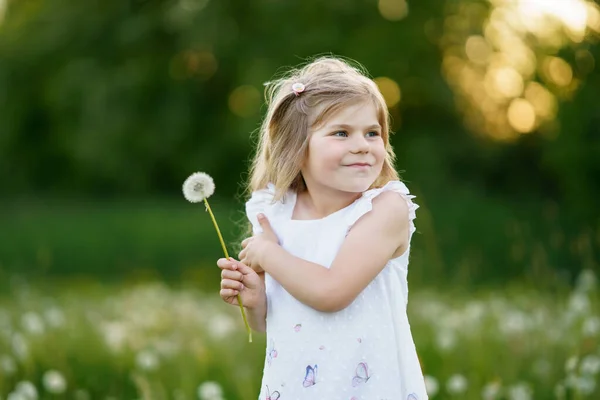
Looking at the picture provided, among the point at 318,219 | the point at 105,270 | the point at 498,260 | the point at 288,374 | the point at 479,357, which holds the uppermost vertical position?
the point at 318,219

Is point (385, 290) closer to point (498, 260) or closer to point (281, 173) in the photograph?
point (281, 173)

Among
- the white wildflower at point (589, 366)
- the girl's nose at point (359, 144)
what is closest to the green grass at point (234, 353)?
the white wildflower at point (589, 366)

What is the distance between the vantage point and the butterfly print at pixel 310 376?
7.68ft

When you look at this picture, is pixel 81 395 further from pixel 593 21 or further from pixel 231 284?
pixel 593 21

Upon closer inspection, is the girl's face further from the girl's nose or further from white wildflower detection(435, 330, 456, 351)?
white wildflower detection(435, 330, 456, 351)

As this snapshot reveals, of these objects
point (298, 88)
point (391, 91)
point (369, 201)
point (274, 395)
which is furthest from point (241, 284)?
point (391, 91)

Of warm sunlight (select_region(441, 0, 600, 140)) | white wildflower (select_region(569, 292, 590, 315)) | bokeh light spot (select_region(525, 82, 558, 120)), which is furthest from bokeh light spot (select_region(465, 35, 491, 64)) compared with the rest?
white wildflower (select_region(569, 292, 590, 315))

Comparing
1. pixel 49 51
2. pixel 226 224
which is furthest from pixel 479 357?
pixel 49 51

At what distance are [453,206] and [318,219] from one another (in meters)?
11.1

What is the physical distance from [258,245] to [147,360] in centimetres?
192

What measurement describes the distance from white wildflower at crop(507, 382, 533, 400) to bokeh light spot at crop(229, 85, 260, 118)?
520 inches

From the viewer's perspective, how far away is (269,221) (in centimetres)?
255

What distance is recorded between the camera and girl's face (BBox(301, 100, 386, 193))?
237 cm

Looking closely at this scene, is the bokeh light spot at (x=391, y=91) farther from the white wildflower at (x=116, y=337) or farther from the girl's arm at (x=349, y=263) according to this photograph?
the girl's arm at (x=349, y=263)
